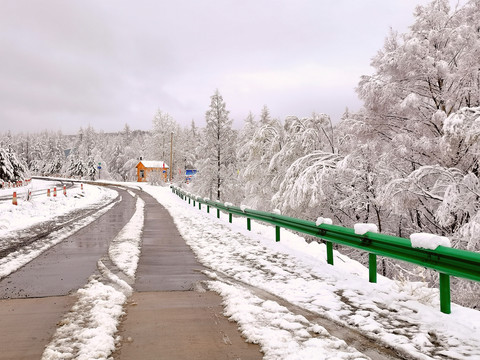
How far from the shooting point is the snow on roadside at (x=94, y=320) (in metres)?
3.13

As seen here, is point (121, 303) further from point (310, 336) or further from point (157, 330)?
point (310, 336)

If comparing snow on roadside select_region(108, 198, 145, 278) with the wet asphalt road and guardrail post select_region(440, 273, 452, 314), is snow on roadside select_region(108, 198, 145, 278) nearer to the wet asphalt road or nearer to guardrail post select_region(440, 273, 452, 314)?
the wet asphalt road

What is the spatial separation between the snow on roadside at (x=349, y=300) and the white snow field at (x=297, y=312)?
1cm

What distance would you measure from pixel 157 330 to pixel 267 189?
20.4 m

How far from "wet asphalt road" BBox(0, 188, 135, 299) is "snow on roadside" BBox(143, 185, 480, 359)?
2.29 m

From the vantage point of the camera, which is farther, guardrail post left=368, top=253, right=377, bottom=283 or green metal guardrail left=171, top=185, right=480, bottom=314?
guardrail post left=368, top=253, right=377, bottom=283

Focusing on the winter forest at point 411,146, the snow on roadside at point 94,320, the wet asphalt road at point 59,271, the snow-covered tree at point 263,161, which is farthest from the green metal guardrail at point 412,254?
the snow-covered tree at point 263,161

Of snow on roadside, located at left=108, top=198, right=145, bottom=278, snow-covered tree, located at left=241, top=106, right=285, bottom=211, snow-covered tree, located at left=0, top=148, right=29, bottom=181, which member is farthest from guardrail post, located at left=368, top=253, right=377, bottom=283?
snow-covered tree, located at left=0, top=148, right=29, bottom=181

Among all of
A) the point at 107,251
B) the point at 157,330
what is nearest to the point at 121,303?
the point at 157,330

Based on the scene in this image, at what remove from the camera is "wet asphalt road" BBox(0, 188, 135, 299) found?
5123 millimetres

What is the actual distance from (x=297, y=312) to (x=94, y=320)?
2386 millimetres

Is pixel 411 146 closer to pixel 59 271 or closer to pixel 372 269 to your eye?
pixel 372 269

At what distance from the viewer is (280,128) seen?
22859mm

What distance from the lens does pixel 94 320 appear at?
387cm
